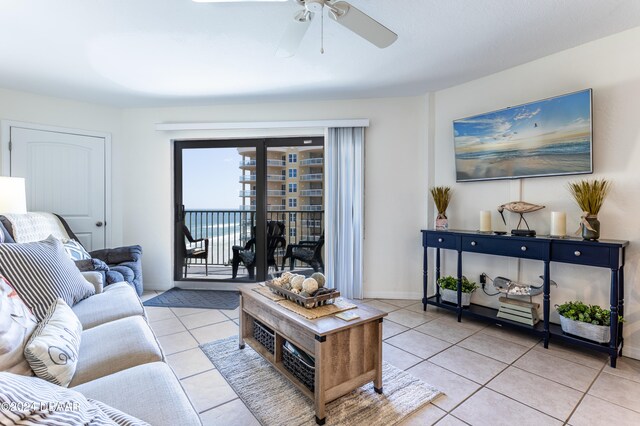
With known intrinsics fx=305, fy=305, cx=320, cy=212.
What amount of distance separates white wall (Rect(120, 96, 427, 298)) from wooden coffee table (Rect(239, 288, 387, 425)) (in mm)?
1878

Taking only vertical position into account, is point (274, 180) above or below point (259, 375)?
above

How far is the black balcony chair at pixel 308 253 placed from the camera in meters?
3.86

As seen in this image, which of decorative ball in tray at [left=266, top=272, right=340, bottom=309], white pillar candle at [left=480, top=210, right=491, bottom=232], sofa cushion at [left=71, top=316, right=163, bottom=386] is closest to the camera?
sofa cushion at [left=71, top=316, right=163, bottom=386]

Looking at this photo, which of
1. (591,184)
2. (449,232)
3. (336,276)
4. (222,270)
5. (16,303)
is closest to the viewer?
(16,303)

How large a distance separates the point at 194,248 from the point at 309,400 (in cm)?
289

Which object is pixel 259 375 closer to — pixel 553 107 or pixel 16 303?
pixel 16 303

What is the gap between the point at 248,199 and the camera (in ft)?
12.8

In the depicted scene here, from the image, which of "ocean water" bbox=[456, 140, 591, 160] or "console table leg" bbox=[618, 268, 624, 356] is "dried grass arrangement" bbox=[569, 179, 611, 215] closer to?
"ocean water" bbox=[456, 140, 591, 160]

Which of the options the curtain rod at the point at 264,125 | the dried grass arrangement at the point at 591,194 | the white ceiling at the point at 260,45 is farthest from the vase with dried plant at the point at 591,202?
the curtain rod at the point at 264,125

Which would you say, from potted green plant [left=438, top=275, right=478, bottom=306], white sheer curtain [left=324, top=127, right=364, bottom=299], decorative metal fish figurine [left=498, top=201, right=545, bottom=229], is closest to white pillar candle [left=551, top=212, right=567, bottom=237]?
decorative metal fish figurine [left=498, top=201, right=545, bottom=229]

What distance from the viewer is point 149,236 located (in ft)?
12.8

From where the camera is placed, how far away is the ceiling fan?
155cm

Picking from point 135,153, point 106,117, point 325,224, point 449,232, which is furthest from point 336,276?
point 106,117

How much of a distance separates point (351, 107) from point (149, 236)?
9.87 ft
